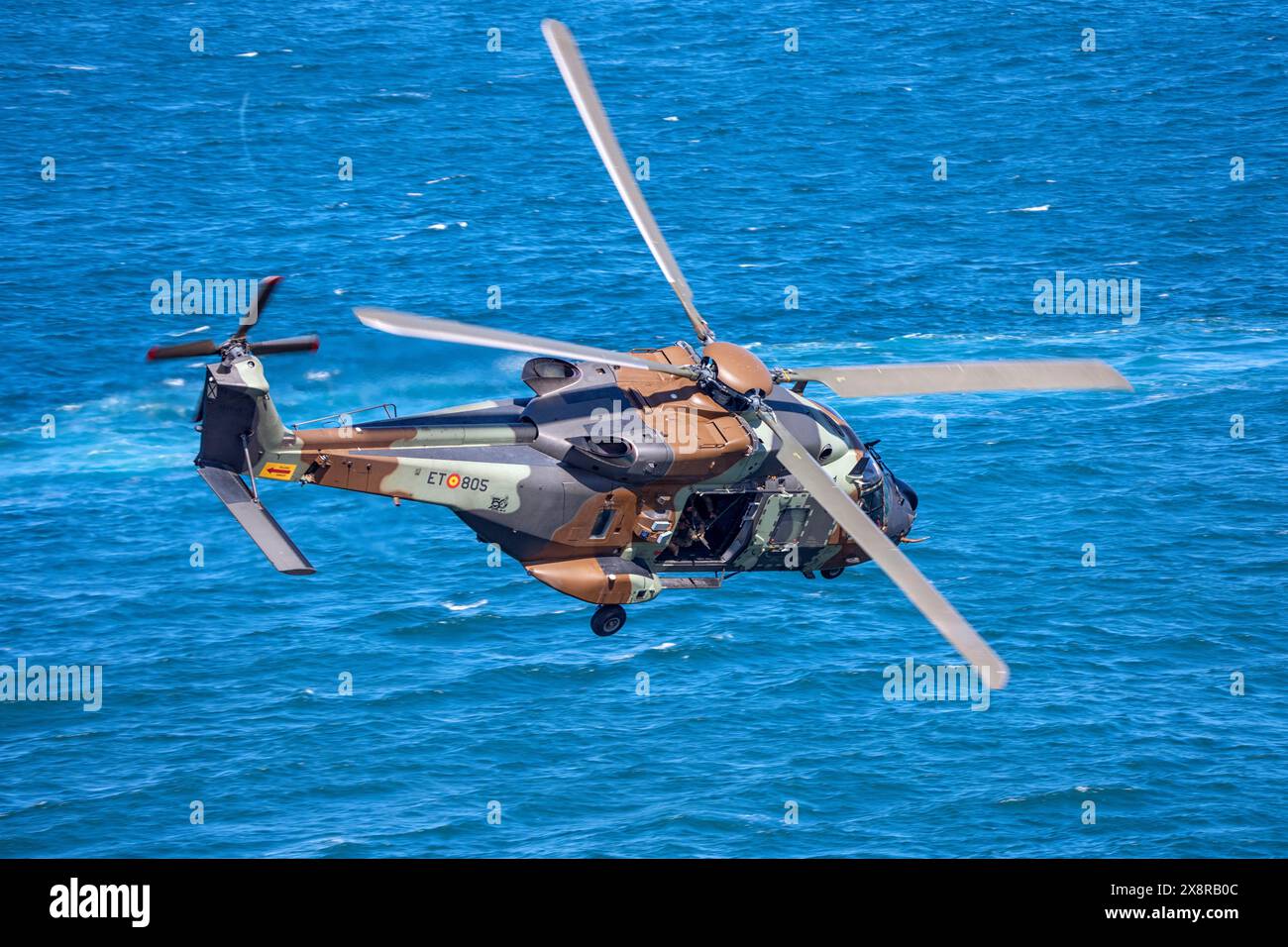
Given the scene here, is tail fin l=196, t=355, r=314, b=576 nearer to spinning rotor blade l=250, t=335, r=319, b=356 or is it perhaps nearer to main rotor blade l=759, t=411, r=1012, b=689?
spinning rotor blade l=250, t=335, r=319, b=356

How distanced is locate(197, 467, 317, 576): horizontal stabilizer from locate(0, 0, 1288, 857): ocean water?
41.9m

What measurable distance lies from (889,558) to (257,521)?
1718cm

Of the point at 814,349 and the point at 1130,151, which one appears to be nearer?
the point at 814,349

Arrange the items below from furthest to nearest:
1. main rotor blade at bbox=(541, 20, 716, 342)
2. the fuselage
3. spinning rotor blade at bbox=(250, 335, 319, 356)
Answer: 1. main rotor blade at bbox=(541, 20, 716, 342)
2. the fuselage
3. spinning rotor blade at bbox=(250, 335, 319, 356)

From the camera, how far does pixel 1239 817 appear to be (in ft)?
316


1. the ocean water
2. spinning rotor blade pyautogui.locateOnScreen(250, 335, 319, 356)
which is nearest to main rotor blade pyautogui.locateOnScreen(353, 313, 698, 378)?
spinning rotor blade pyautogui.locateOnScreen(250, 335, 319, 356)

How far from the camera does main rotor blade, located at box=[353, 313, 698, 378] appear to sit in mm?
48750

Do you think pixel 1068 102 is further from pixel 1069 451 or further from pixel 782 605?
pixel 782 605

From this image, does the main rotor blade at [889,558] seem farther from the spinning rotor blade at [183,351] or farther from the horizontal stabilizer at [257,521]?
the spinning rotor blade at [183,351]

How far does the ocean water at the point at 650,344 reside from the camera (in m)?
98.4

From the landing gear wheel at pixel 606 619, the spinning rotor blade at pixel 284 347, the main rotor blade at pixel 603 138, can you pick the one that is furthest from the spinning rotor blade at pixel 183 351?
the landing gear wheel at pixel 606 619
